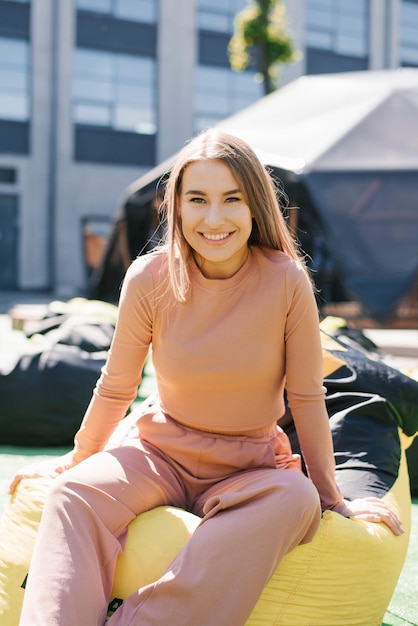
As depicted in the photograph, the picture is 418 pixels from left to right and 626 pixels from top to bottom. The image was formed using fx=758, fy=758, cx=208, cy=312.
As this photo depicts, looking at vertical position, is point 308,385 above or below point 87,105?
below

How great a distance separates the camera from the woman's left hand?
205 cm

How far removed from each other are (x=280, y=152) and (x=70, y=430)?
5.53m

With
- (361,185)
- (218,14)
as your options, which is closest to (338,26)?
(218,14)

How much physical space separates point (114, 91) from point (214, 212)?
65.7 feet

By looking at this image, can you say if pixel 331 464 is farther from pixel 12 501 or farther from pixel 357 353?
pixel 357 353

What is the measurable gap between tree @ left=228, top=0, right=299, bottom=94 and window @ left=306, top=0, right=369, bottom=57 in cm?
892

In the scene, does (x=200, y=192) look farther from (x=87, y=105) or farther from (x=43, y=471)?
(x=87, y=105)

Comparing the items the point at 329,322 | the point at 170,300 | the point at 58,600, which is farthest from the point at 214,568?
the point at 329,322

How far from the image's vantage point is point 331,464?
199 centimetres

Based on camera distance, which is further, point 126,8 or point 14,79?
point 126,8

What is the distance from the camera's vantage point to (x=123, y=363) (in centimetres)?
212

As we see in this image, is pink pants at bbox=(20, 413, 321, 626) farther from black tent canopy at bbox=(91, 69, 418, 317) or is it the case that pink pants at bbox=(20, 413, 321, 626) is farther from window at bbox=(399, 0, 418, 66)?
window at bbox=(399, 0, 418, 66)

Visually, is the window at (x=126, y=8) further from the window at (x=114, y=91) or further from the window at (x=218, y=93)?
the window at (x=218, y=93)

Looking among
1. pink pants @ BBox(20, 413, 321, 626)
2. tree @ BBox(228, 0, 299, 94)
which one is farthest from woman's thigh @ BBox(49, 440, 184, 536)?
tree @ BBox(228, 0, 299, 94)
